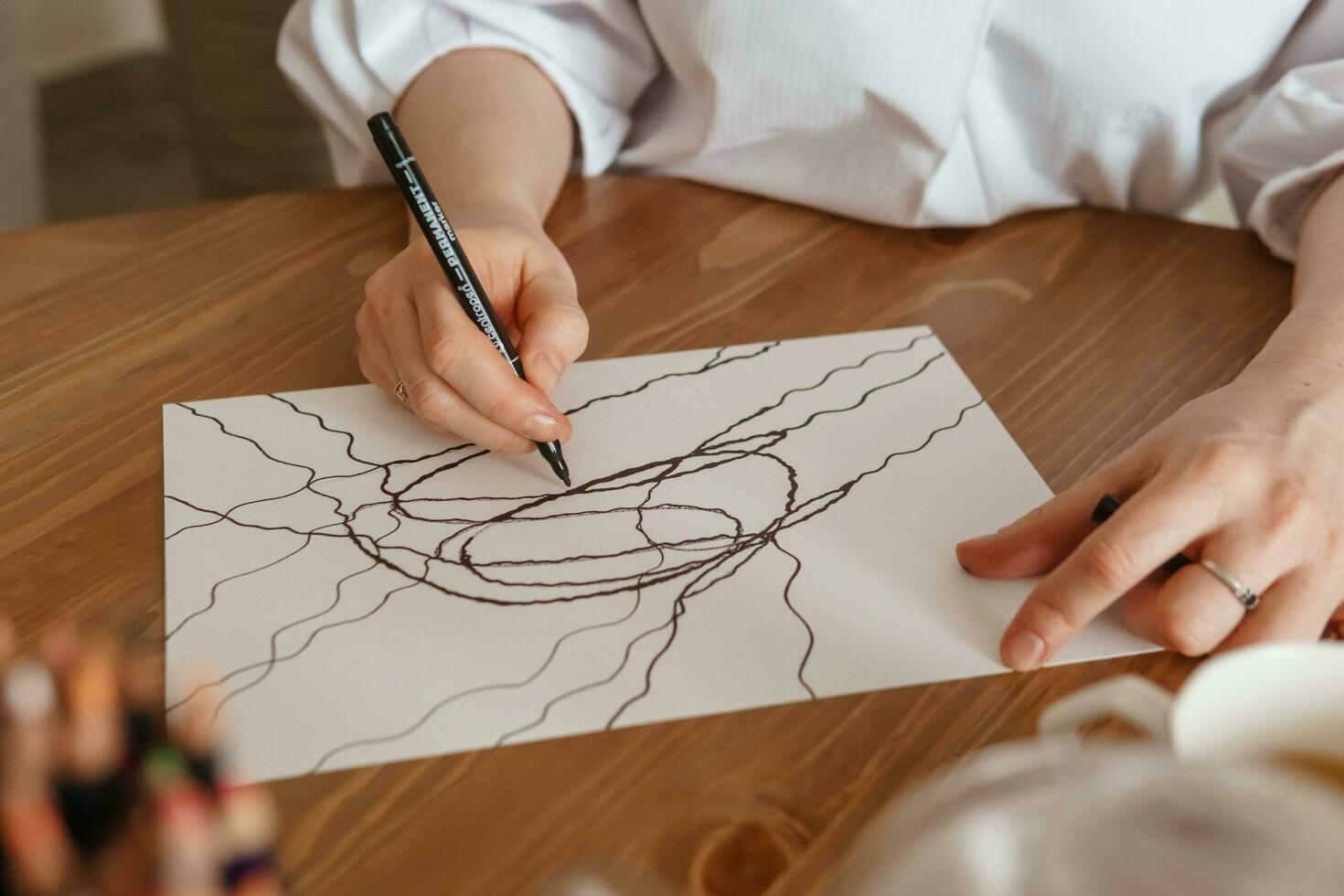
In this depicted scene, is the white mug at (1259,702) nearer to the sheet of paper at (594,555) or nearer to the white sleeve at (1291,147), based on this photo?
the sheet of paper at (594,555)

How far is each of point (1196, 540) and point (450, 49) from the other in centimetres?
53

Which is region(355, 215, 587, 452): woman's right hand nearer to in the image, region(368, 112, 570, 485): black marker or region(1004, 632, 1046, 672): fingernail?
region(368, 112, 570, 485): black marker

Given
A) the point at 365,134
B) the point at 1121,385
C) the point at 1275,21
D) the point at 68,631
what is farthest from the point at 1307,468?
the point at 365,134

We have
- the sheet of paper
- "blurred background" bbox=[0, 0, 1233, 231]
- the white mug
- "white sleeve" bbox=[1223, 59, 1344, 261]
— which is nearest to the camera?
the white mug

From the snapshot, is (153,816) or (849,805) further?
(849,805)

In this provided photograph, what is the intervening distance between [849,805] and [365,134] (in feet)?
1.85

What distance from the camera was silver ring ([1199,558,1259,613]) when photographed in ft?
1.37

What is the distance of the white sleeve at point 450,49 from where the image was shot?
0.72 m

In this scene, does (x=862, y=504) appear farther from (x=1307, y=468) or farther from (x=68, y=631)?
(x=68, y=631)

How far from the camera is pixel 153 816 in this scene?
0.63ft

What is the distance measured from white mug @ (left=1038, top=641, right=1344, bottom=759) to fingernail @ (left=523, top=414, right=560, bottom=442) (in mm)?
266

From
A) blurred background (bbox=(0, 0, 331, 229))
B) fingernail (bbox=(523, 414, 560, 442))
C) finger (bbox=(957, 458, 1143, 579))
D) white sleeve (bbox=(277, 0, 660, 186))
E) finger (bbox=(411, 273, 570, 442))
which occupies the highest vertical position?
white sleeve (bbox=(277, 0, 660, 186))

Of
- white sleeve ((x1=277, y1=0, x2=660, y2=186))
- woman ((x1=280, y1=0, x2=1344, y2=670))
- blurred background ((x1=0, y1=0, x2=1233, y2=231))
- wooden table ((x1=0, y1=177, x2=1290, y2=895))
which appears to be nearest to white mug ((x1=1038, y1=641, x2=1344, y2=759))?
wooden table ((x1=0, y1=177, x2=1290, y2=895))

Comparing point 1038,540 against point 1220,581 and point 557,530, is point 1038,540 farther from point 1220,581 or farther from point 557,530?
point 557,530
